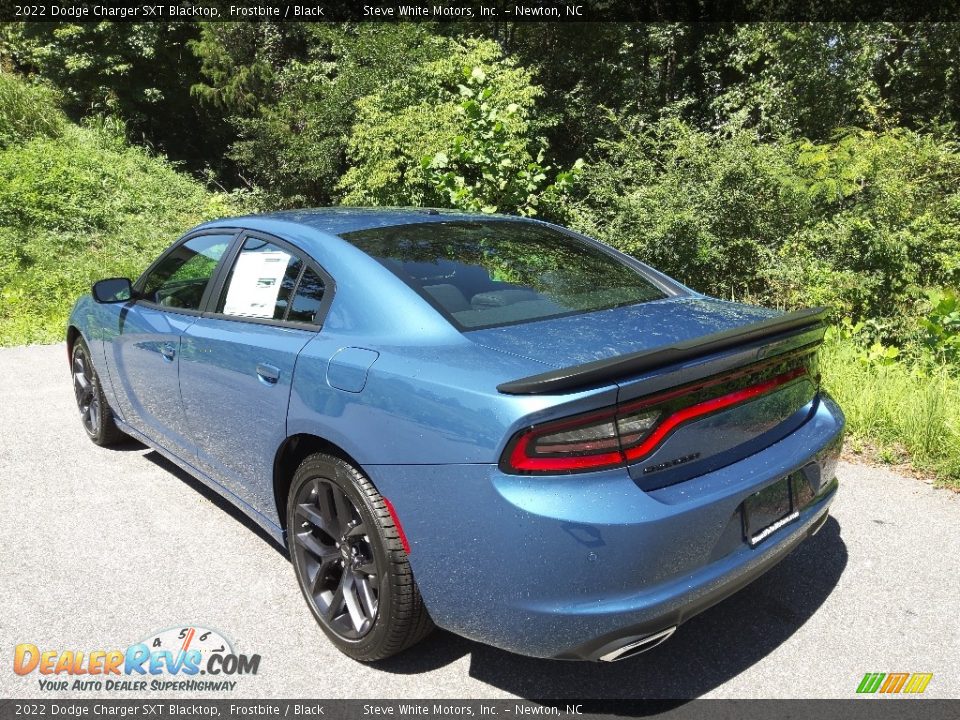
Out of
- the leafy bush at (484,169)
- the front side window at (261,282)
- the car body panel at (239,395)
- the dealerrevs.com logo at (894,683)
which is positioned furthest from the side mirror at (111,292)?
the leafy bush at (484,169)

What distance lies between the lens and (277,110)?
59.9 feet

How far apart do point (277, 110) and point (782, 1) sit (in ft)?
37.8

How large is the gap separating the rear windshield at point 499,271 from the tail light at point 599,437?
0.60 meters

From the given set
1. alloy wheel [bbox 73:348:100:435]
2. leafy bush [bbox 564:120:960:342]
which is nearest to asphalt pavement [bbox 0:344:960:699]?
alloy wheel [bbox 73:348:100:435]

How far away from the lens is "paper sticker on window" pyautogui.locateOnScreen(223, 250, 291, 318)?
10.2 feet

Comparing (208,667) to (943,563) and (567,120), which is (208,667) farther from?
(567,120)

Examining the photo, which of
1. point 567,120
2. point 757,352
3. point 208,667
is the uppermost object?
point 567,120

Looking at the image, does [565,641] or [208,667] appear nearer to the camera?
[565,641]

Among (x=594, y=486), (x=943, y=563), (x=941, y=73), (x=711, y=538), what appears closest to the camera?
(x=594, y=486)

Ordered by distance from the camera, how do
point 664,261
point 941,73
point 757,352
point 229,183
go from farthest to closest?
point 229,183, point 941,73, point 664,261, point 757,352

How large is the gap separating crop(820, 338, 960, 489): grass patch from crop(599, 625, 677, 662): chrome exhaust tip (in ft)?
8.34

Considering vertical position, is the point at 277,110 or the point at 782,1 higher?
the point at 782,1

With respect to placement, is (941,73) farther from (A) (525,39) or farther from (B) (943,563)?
(B) (943,563)

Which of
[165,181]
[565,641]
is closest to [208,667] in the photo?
[565,641]
